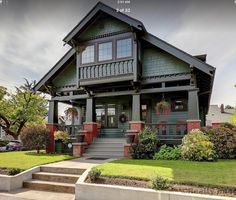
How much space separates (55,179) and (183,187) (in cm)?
436

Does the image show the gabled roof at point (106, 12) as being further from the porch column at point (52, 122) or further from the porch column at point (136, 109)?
the porch column at point (52, 122)

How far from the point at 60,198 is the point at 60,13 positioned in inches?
196

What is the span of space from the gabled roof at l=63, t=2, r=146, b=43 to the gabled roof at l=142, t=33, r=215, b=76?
0.69 metres

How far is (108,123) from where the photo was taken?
15.6 m

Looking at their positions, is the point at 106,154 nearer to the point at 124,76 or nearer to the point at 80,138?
the point at 80,138

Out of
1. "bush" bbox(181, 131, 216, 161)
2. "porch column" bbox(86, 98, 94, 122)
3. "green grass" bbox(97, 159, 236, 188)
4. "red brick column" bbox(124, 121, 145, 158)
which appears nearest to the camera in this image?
"green grass" bbox(97, 159, 236, 188)

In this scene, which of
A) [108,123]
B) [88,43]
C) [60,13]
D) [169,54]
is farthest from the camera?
[108,123]

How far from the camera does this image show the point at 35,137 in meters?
12.4

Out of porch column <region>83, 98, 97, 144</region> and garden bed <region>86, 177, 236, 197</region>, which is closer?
garden bed <region>86, 177, 236, 197</region>

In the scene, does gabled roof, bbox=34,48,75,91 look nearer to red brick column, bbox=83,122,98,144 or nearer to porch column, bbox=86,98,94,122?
porch column, bbox=86,98,94,122

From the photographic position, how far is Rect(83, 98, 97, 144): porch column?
12.5 m

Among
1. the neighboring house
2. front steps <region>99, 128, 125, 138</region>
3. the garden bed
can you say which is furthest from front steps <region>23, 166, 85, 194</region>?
the neighboring house

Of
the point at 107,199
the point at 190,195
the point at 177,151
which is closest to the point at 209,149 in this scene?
the point at 177,151

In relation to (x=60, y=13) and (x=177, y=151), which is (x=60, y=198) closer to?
(x=60, y=13)
